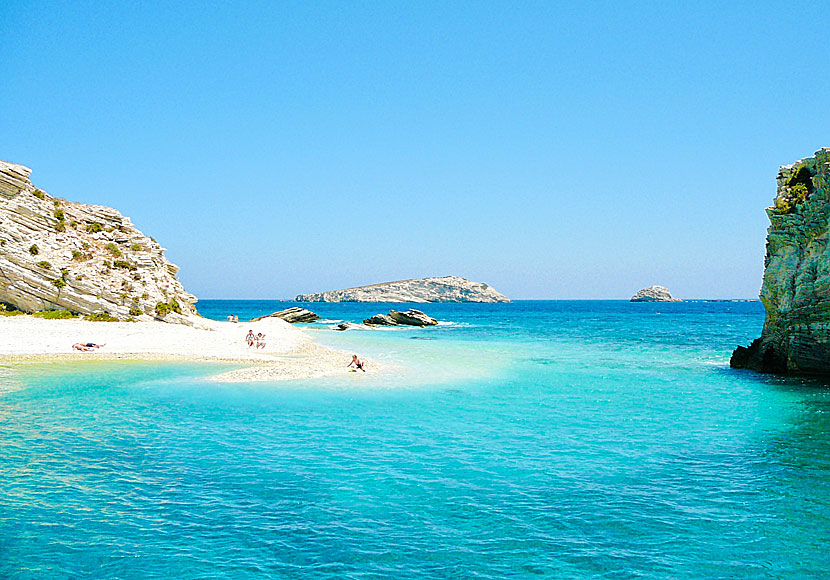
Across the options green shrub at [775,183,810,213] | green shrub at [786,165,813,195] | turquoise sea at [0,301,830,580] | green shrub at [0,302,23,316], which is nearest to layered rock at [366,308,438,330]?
green shrub at [0,302,23,316]

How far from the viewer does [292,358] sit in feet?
135

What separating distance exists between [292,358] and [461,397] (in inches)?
722

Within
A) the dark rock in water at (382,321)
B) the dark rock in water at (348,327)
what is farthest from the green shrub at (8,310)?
the dark rock in water at (382,321)

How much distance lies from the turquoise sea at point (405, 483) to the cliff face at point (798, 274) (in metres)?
6.12

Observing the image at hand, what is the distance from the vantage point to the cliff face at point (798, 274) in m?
31.0

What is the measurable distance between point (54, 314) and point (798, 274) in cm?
5922

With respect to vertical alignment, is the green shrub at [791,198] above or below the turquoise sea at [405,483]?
above

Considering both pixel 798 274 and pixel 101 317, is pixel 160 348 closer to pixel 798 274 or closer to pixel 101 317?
pixel 101 317

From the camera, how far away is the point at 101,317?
169 feet

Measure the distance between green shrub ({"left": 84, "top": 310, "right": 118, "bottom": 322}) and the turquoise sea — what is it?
86.1ft

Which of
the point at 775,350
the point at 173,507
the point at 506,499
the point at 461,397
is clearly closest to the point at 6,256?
the point at 461,397

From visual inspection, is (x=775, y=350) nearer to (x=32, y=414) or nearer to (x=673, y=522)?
(x=673, y=522)

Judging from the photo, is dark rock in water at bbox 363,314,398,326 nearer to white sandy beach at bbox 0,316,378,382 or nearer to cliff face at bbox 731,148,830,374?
white sandy beach at bbox 0,316,378,382

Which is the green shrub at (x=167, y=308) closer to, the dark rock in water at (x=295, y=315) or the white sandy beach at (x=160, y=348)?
the white sandy beach at (x=160, y=348)
